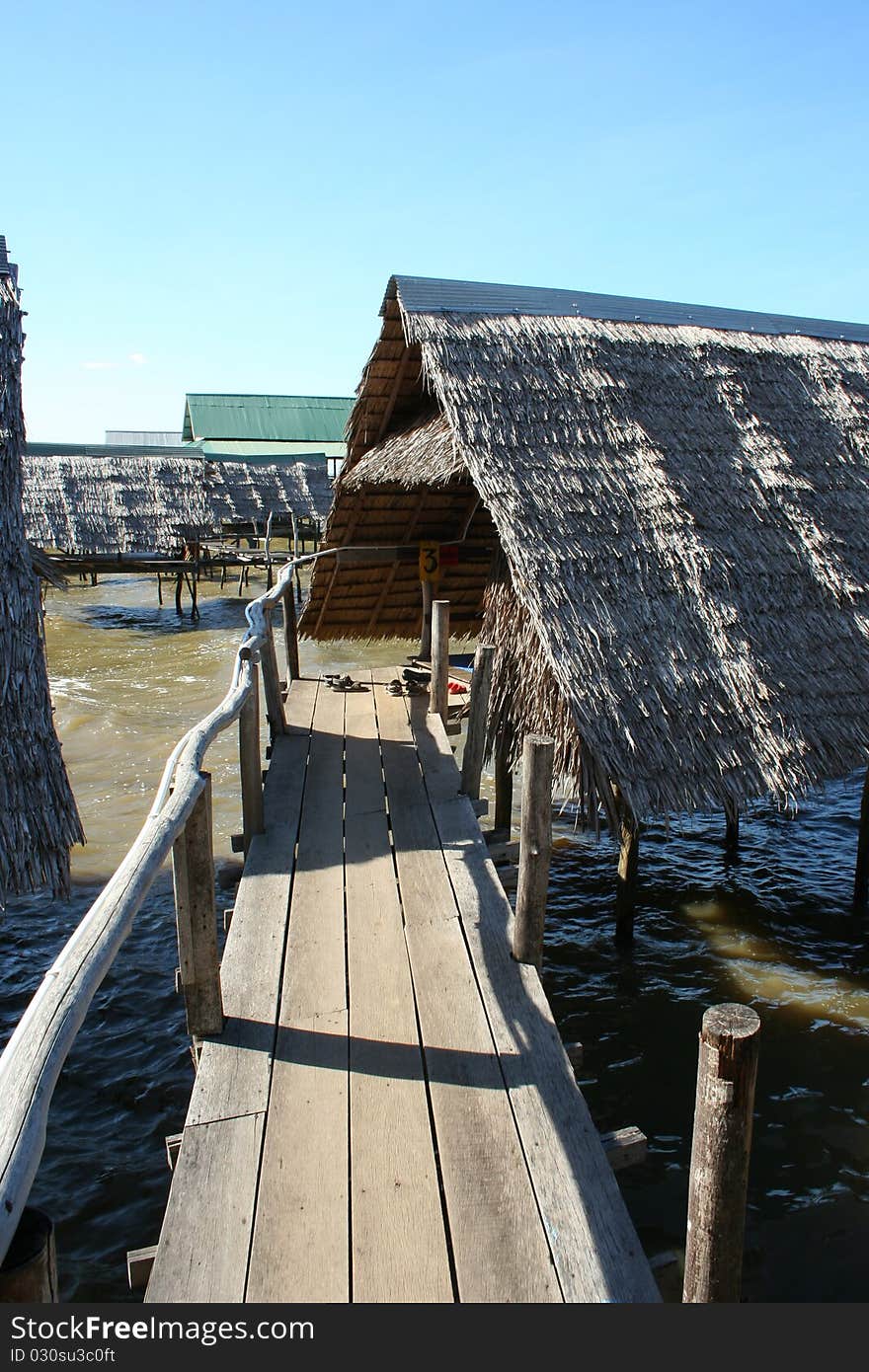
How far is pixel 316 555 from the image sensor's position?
9547 millimetres

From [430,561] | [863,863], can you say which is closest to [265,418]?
[430,561]

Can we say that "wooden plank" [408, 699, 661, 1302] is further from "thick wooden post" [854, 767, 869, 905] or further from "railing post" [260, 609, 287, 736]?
"thick wooden post" [854, 767, 869, 905]

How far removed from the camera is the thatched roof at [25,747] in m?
4.45

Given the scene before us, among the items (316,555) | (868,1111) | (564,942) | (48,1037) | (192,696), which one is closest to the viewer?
(48,1037)

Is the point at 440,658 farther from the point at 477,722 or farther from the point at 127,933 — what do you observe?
the point at 127,933

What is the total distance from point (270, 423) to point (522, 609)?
33.4 m

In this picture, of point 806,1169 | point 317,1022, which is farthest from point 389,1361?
point 806,1169

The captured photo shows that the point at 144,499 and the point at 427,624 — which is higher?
the point at 144,499

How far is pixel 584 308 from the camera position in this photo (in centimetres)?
913

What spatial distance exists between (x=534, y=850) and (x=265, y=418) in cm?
3771

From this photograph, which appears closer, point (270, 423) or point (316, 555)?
point (316, 555)

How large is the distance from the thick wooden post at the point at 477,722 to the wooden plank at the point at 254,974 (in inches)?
45.0

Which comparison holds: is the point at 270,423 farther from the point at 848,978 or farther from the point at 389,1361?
the point at 389,1361

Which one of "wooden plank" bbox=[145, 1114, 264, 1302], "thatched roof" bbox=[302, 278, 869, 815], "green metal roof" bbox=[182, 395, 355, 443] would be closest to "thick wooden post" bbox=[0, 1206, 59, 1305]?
"wooden plank" bbox=[145, 1114, 264, 1302]
